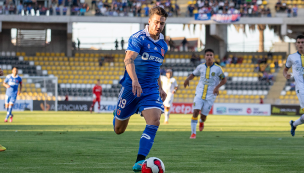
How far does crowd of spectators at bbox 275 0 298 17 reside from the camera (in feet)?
127

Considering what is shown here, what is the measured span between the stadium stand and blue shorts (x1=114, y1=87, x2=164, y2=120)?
26.9m

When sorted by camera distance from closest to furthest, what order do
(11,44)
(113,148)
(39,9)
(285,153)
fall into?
(285,153), (113,148), (39,9), (11,44)

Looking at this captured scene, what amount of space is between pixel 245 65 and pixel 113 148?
109 feet

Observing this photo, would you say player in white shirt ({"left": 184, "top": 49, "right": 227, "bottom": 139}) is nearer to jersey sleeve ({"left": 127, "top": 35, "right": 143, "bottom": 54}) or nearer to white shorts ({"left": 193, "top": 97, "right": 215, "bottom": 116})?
white shorts ({"left": 193, "top": 97, "right": 215, "bottom": 116})

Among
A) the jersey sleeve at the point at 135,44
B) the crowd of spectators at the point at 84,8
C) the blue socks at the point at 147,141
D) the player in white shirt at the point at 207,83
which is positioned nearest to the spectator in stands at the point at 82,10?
the crowd of spectators at the point at 84,8

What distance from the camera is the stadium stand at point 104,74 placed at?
3341cm

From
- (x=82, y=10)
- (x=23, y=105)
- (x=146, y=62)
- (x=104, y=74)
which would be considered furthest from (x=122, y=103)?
(x=82, y=10)

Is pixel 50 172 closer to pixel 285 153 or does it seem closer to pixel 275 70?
Answer: pixel 285 153

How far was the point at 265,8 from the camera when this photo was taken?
131 feet

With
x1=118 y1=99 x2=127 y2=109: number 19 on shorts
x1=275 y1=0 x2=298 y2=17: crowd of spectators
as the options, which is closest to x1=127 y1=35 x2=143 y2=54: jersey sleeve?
x1=118 y1=99 x2=127 y2=109: number 19 on shorts

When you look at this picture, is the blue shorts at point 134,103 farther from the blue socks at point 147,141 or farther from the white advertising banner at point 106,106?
the white advertising banner at point 106,106

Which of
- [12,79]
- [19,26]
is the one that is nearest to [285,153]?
[12,79]

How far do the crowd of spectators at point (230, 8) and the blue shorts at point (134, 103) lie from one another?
33794 mm

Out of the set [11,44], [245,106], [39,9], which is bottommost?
[245,106]
